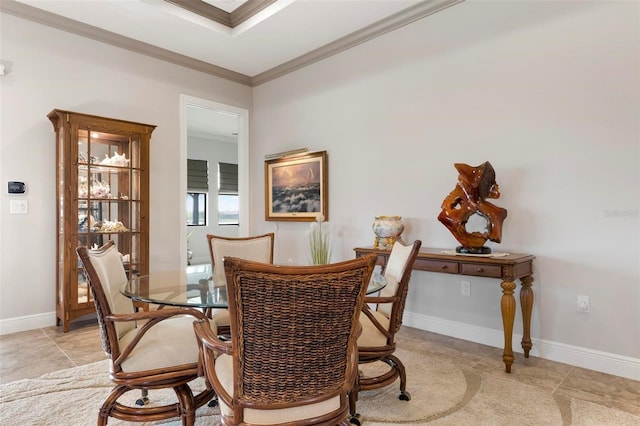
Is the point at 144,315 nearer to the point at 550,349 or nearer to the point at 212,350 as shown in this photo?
the point at 212,350

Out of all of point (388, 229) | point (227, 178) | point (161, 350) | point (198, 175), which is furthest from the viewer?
point (227, 178)

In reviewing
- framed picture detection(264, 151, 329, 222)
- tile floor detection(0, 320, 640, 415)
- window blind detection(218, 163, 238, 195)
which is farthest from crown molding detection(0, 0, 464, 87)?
window blind detection(218, 163, 238, 195)

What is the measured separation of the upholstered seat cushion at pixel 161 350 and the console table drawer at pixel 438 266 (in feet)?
6.02

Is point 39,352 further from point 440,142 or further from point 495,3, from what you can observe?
point 495,3

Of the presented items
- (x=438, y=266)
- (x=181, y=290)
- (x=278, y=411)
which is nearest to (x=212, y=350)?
(x=278, y=411)

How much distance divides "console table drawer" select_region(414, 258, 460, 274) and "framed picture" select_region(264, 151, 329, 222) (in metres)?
1.62

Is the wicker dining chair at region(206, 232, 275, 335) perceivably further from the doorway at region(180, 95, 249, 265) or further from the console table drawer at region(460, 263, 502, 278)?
the doorway at region(180, 95, 249, 265)

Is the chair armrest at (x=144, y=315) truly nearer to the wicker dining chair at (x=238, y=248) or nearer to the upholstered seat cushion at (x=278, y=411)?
the upholstered seat cushion at (x=278, y=411)

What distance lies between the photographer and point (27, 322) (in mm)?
3570

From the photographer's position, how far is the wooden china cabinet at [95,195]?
347 cm

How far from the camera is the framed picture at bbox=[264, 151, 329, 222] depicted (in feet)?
14.7

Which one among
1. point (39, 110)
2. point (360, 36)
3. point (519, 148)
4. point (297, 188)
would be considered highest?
point (360, 36)

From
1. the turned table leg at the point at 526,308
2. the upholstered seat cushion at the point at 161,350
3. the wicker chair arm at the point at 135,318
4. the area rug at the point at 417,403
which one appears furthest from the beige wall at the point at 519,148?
the wicker chair arm at the point at 135,318

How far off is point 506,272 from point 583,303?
0.67 m
